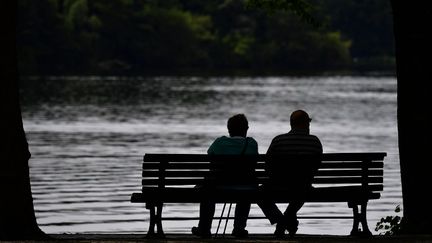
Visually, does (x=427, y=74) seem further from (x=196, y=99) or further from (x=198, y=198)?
(x=196, y=99)

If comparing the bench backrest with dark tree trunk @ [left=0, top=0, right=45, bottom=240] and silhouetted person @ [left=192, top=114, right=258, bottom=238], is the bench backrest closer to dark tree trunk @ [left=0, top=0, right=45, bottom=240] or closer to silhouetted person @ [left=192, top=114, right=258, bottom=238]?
silhouetted person @ [left=192, top=114, right=258, bottom=238]

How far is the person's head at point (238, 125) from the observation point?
12328 mm

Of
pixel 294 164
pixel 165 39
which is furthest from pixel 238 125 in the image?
pixel 165 39

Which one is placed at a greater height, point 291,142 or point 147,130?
point 147,130

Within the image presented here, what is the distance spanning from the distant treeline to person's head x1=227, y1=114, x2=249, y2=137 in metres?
118

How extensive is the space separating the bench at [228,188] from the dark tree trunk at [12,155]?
3.06 ft

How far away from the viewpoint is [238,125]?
40.6 ft

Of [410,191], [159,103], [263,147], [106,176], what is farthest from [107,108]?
[410,191]

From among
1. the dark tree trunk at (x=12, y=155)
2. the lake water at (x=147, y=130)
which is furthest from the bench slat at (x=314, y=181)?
the lake water at (x=147, y=130)

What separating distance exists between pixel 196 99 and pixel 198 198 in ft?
272

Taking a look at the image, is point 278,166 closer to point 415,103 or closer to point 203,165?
point 203,165

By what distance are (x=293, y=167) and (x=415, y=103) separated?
49.1 inches

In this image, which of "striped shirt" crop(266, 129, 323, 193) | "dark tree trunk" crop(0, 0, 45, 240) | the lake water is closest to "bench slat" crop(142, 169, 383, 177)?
"striped shirt" crop(266, 129, 323, 193)

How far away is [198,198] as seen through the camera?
12180mm
